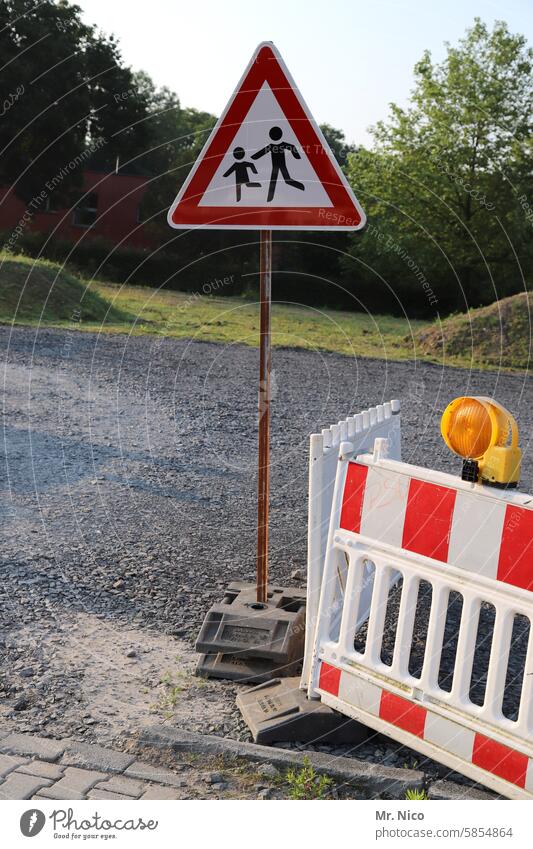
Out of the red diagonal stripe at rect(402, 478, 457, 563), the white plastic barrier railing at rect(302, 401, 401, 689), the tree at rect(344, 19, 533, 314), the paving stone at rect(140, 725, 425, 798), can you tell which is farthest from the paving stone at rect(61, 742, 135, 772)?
the tree at rect(344, 19, 533, 314)

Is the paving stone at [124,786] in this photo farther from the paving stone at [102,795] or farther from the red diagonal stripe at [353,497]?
the red diagonal stripe at [353,497]

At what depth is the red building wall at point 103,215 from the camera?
135ft

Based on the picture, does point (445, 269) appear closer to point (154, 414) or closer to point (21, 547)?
point (154, 414)

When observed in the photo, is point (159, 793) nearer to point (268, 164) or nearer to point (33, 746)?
point (33, 746)

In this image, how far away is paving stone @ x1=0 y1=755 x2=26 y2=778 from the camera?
3344 millimetres

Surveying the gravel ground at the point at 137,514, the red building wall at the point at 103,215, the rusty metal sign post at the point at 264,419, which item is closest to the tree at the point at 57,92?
the red building wall at the point at 103,215

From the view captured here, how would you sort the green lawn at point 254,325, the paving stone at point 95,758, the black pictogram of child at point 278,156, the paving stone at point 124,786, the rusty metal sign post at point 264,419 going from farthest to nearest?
1. the green lawn at point 254,325
2. the rusty metal sign post at point 264,419
3. the black pictogram of child at point 278,156
4. the paving stone at point 95,758
5. the paving stone at point 124,786

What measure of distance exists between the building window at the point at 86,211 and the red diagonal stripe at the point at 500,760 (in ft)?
139

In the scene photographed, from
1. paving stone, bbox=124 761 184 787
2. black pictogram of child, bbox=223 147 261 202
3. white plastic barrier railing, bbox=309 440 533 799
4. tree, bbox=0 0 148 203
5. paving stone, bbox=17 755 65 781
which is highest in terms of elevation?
tree, bbox=0 0 148 203

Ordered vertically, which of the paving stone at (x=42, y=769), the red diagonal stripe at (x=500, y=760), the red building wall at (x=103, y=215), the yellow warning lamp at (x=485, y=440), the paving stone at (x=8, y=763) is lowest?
the paving stone at (x=42, y=769)

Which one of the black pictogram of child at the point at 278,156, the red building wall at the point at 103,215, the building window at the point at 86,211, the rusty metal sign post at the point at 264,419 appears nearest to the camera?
the black pictogram of child at the point at 278,156

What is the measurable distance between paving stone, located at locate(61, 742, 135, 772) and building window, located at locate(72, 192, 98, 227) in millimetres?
41846

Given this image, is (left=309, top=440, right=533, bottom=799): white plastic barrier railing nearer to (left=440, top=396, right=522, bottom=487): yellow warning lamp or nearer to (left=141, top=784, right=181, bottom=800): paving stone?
(left=440, top=396, right=522, bottom=487): yellow warning lamp

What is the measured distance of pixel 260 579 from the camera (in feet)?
14.9
